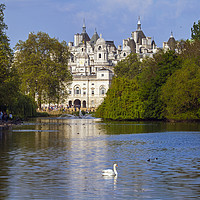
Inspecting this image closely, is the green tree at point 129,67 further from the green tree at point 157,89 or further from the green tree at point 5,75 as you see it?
the green tree at point 5,75

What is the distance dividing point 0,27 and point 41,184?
32.5 m

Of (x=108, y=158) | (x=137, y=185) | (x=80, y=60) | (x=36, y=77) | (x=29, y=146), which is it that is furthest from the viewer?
(x=80, y=60)

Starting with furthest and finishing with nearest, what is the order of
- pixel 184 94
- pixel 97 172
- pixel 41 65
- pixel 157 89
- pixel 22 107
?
pixel 41 65
pixel 22 107
pixel 157 89
pixel 184 94
pixel 97 172

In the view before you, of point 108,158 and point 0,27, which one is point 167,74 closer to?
point 0,27

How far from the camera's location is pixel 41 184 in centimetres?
1228

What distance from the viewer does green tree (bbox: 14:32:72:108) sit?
7325cm

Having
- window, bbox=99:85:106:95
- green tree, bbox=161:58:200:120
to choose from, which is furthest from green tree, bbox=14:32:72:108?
window, bbox=99:85:106:95

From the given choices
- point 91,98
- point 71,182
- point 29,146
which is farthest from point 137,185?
point 91,98

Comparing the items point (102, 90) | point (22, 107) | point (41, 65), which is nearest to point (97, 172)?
point (22, 107)

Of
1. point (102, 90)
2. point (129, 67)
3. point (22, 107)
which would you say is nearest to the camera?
point (22, 107)

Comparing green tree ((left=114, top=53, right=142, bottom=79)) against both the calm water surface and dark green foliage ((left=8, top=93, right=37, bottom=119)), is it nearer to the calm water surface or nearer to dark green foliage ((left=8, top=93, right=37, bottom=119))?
dark green foliage ((left=8, top=93, right=37, bottom=119))

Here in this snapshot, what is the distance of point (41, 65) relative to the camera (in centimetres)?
7506

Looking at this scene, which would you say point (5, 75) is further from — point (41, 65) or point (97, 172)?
point (41, 65)

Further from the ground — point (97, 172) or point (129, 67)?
point (129, 67)
